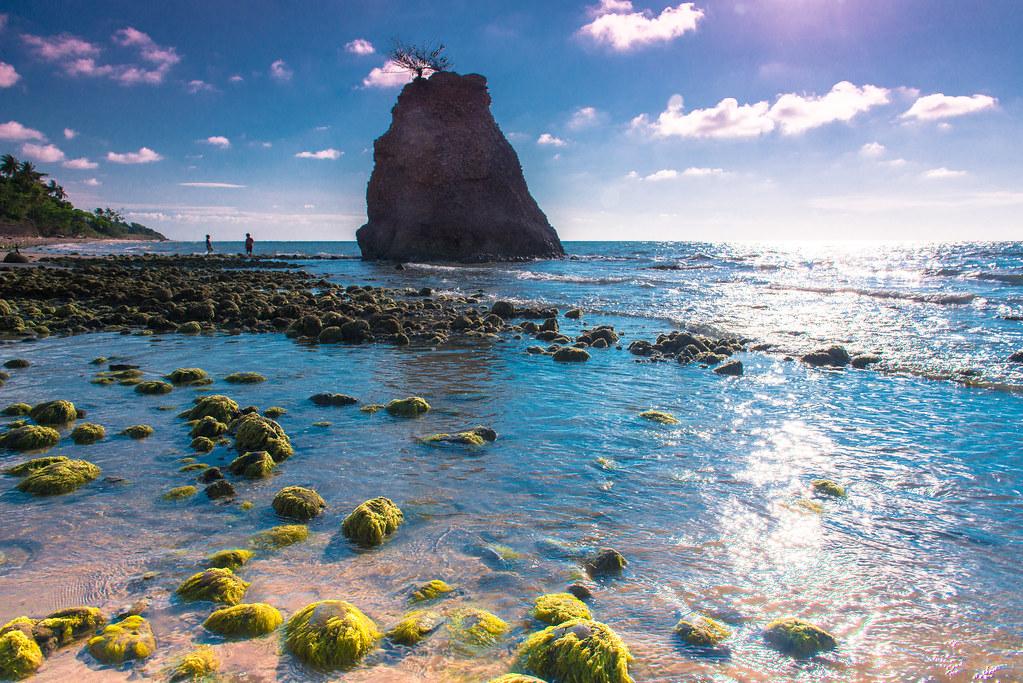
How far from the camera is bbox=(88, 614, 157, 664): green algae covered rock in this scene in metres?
2.94

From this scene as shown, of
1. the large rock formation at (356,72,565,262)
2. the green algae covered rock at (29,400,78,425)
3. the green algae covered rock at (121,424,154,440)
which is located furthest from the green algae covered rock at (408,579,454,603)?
the large rock formation at (356,72,565,262)

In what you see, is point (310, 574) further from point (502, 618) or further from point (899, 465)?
point (899, 465)

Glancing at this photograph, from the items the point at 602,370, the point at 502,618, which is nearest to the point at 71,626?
the point at 502,618

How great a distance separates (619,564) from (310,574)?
1.96 m

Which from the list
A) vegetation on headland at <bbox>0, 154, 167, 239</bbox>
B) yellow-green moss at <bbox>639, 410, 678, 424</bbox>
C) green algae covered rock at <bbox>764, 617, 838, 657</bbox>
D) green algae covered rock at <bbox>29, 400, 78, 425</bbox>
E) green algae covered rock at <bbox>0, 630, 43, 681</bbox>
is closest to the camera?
green algae covered rock at <bbox>0, 630, 43, 681</bbox>

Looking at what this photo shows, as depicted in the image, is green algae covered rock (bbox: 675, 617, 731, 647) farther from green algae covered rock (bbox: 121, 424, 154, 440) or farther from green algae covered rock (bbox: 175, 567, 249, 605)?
green algae covered rock (bbox: 121, 424, 154, 440)

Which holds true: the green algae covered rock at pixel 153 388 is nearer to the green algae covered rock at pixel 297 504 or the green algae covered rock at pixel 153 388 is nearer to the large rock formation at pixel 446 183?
the green algae covered rock at pixel 297 504

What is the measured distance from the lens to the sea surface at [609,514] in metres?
3.23

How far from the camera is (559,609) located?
3408 millimetres

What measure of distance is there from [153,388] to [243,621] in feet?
19.9

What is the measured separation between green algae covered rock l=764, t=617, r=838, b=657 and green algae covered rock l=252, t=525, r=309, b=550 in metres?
3.02

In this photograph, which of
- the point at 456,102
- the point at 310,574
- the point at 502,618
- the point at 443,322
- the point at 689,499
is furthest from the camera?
the point at 456,102

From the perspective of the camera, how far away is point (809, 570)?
3963 millimetres

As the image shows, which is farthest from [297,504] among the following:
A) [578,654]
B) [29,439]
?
[29,439]
